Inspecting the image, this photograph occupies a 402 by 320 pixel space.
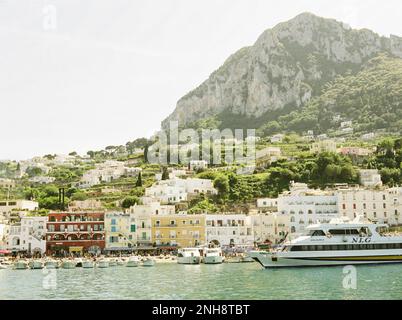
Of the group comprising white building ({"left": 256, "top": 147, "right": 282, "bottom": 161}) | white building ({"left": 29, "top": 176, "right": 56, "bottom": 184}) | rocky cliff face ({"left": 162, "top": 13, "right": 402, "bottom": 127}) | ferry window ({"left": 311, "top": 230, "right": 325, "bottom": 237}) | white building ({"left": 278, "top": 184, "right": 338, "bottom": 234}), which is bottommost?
ferry window ({"left": 311, "top": 230, "right": 325, "bottom": 237})

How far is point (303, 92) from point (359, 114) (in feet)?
60.4

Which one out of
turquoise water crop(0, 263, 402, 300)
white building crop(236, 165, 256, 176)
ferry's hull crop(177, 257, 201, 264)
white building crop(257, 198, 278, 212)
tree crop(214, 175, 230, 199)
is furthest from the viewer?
white building crop(236, 165, 256, 176)

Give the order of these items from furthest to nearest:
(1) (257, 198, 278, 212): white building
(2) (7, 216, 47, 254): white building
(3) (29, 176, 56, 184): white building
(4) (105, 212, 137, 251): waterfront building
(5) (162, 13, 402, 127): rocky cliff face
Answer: (5) (162, 13, 402, 127): rocky cliff face, (3) (29, 176, 56, 184): white building, (1) (257, 198, 278, 212): white building, (4) (105, 212, 137, 251): waterfront building, (2) (7, 216, 47, 254): white building

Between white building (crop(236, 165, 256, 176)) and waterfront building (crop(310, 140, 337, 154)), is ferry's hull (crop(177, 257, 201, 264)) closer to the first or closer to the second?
white building (crop(236, 165, 256, 176))

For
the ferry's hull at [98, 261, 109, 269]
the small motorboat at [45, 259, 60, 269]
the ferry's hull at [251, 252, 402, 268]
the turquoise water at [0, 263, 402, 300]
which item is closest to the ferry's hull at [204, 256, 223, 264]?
the ferry's hull at [98, 261, 109, 269]

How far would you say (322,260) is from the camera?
88.8 ft

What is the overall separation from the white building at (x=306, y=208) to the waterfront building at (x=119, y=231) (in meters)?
13.4

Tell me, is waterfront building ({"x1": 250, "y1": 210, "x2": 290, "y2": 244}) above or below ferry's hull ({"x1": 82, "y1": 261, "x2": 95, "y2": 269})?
above

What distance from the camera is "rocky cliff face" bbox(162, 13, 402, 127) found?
111 m

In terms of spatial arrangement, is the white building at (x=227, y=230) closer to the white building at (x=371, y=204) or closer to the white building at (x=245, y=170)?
the white building at (x=371, y=204)

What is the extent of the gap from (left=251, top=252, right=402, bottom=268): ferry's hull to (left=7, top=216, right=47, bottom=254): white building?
22.0 meters

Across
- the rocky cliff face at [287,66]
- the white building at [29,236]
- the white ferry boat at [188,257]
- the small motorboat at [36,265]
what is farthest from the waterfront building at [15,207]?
the rocky cliff face at [287,66]

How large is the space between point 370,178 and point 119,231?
2881 centimetres

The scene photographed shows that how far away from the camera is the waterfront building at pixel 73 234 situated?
4184 centimetres
